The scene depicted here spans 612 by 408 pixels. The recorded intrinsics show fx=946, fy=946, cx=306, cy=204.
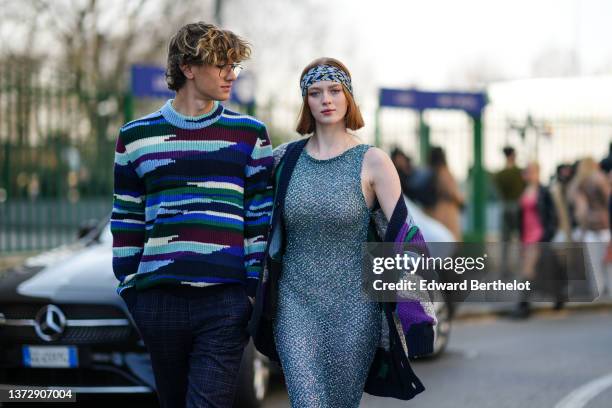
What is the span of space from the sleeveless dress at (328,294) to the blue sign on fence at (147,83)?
27.8 ft

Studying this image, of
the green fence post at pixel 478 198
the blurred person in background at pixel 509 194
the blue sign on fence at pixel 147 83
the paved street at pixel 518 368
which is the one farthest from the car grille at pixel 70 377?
the green fence post at pixel 478 198

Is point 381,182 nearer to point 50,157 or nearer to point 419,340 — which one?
point 419,340

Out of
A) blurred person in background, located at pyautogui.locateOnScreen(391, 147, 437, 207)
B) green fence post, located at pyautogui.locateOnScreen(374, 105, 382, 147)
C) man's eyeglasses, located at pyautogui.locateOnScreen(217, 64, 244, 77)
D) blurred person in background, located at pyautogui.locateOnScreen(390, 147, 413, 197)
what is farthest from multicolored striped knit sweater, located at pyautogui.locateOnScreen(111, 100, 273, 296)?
green fence post, located at pyautogui.locateOnScreen(374, 105, 382, 147)

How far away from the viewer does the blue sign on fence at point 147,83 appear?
460 inches

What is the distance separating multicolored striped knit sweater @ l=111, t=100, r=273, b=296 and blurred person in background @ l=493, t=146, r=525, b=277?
31.4 ft

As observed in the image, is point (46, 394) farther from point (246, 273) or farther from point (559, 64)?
point (559, 64)

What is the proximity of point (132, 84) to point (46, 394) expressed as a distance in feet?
22.4

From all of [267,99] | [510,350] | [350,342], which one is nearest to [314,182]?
[350,342]

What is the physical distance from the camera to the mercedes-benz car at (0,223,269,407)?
5.29 meters

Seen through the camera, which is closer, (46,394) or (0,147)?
(46,394)

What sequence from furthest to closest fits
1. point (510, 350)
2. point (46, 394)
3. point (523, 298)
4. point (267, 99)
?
point (267, 99), point (523, 298), point (510, 350), point (46, 394)

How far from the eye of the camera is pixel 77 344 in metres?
5.32

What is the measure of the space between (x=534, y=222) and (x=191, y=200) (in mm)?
8224

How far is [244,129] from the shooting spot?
3432 millimetres
